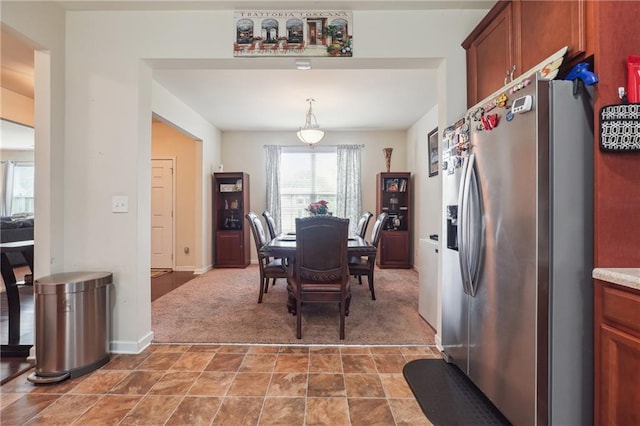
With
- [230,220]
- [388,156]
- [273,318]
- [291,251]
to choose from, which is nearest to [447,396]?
[291,251]

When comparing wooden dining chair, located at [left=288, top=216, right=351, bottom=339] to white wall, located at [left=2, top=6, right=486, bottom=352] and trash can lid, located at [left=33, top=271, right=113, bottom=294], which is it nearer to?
white wall, located at [left=2, top=6, right=486, bottom=352]

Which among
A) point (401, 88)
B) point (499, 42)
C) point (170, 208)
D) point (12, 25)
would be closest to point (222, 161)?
point (170, 208)

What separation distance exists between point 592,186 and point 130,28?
3.22m

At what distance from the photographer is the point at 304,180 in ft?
20.6

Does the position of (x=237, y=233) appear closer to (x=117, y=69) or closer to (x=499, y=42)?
(x=117, y=69)

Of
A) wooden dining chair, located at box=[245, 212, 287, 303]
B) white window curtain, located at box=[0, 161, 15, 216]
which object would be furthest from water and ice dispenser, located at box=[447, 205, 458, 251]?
white window curtain, located at box=[0, 161, 15, 216]

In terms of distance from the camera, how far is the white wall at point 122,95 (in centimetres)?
240

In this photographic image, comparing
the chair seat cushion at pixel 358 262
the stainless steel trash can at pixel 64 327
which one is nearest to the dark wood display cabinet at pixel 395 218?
the chair seat cushion at pixel 358 262

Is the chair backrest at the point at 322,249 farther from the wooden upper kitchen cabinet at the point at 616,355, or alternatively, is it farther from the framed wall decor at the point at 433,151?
the framed wall decor at the point at 433,151

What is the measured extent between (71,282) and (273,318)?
171cm

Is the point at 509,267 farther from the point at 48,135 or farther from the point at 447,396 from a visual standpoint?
the point at 48,135

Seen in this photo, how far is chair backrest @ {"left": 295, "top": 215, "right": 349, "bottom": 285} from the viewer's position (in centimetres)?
261

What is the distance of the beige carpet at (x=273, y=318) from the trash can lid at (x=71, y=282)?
0.76 metres

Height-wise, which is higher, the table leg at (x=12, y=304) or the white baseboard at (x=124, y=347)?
the table leg at (x=12, y=304)
